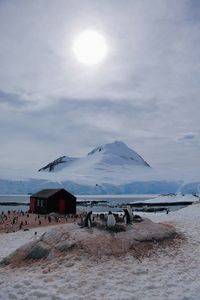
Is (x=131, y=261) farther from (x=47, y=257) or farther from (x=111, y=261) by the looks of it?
(x=47, y=257)

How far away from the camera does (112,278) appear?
1616cm

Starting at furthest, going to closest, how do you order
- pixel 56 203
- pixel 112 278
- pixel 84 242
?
pixel 56 203 → pixel 84 242 → pixel 112 278

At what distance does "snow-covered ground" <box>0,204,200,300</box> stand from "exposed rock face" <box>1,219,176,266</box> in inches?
32.8

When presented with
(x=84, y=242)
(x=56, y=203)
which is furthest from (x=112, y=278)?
(x=56, y=203)

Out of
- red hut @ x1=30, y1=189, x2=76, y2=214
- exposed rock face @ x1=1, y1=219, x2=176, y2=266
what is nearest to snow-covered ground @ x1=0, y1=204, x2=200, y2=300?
exposed rock face @ x1=1, y1=219, x2=176, y2=266

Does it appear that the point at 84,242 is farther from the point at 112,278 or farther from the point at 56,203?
the point at 56,203

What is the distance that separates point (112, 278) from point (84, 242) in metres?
3.79

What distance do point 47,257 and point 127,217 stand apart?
6.04m

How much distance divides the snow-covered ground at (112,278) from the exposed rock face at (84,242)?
833mm

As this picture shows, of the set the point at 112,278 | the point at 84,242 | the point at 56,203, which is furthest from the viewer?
the point at 56,203

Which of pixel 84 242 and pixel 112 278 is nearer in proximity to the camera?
pixel 112 278

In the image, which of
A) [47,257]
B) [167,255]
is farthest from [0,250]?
[167,255]

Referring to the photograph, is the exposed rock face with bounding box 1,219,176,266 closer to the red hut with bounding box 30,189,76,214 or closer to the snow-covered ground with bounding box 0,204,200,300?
the snow-covered ground with bounding box 0,204,200,300

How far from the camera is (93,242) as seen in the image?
19.7 m
